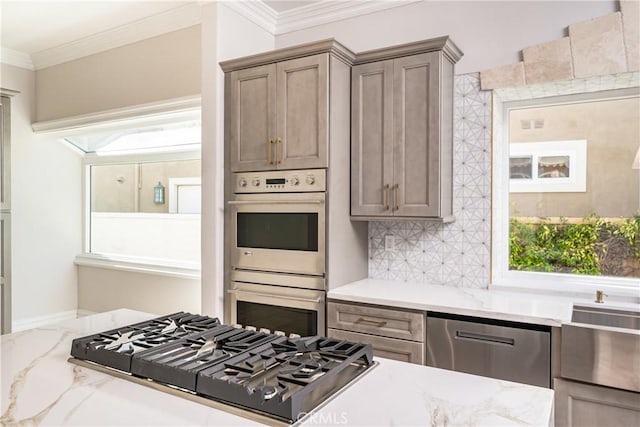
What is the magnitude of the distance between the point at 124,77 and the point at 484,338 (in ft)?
11.4

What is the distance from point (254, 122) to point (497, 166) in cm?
150

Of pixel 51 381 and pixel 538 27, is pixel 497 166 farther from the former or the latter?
pixel 51 381

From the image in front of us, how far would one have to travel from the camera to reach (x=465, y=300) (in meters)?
2.32

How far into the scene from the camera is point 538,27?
248 cm

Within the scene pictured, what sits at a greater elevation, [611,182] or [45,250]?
[611,182]

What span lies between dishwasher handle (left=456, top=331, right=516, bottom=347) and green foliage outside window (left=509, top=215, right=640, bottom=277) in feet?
2.66

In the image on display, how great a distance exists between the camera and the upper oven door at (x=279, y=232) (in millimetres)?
2561

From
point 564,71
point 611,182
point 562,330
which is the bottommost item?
point 562,330

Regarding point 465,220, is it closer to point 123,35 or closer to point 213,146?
point 213,146

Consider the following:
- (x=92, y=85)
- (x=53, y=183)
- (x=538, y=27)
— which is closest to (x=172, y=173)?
(x=92, y=85)

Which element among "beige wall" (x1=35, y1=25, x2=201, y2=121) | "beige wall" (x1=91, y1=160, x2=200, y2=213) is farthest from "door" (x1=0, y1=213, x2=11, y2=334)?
"beige wall" (x1=35, y1=25, x2=201, y2=121)

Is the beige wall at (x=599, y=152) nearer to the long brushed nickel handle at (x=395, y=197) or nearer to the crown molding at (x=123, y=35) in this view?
the long brushed nickel handle at (x=395, y=197)

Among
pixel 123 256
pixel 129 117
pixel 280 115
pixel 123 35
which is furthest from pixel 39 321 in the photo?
pixel 280 115
